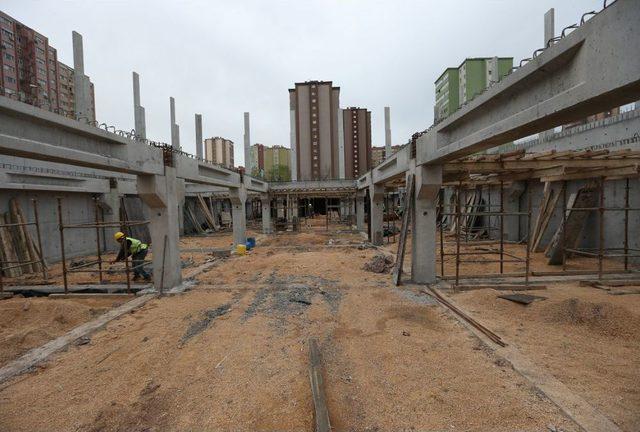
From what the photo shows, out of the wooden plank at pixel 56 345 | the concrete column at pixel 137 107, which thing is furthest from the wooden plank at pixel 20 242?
the wooden plank at pixel 56 345

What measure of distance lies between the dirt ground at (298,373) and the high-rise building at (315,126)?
34933mm

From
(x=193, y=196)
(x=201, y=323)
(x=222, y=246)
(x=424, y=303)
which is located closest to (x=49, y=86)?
(x=193, y=196)

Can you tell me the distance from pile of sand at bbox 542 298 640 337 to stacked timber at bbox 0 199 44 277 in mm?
16547

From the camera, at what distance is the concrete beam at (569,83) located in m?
2.82

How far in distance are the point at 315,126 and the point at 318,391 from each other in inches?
1607

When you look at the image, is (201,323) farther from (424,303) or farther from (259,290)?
(424,303)

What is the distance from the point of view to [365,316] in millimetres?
6316

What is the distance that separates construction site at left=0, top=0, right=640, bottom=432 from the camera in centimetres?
333

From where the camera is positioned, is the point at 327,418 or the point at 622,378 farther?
the point at 622,378

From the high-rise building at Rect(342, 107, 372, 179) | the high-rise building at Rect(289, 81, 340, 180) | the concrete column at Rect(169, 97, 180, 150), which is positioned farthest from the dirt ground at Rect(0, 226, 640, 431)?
the high-rise building at Rect(342, 107, 372, 179)

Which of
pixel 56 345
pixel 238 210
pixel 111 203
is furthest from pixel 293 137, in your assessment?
pixel 56 345

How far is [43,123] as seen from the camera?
202 inches

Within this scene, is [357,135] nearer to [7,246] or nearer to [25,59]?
[25,59]

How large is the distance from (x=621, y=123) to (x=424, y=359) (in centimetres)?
1297
